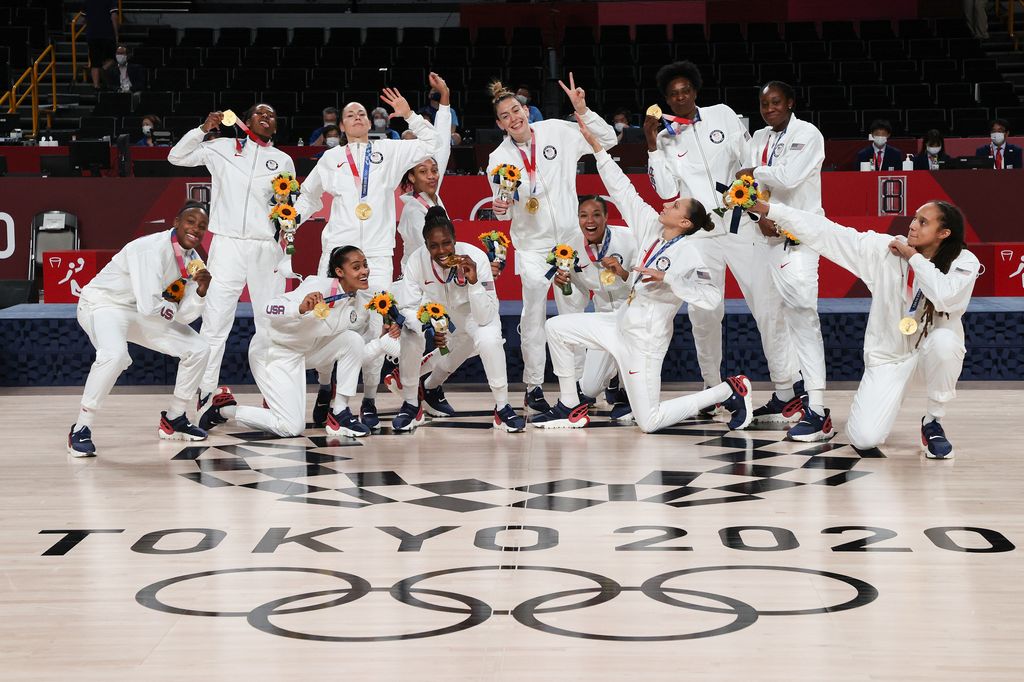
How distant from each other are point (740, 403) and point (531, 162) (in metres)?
2.12

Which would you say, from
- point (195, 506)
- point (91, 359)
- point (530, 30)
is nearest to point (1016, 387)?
point (195, 506)

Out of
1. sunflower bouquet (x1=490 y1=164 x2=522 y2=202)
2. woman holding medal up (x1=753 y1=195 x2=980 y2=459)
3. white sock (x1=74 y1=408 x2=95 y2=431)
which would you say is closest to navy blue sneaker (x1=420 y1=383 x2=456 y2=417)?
sunflower bouquet (x1=490 y1=164 x2=522 y2=202)

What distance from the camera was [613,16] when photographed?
21.5 metres

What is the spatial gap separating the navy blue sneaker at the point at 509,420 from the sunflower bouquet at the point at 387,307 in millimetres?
900

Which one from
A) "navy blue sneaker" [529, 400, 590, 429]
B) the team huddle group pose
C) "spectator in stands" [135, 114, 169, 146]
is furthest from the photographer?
"spectator in stands" [135, 114, 169, 146]

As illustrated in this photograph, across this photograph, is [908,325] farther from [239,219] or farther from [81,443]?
[81,443]

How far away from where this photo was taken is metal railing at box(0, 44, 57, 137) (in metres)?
18.1

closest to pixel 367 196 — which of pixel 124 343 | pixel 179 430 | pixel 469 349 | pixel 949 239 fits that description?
pixel 469 349

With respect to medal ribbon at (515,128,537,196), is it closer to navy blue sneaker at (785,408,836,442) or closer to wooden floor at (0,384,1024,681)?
wooden floor at (0,384,1024,681)

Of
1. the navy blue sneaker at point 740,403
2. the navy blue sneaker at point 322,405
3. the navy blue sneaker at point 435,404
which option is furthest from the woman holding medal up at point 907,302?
the navy blue sneaker at point 322,405

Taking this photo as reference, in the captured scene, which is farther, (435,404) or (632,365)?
(435,404)

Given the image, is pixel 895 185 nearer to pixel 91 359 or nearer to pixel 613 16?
pixel 91 359

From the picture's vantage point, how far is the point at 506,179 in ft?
25.5

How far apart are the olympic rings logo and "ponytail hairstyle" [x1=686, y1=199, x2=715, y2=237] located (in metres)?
3.13
